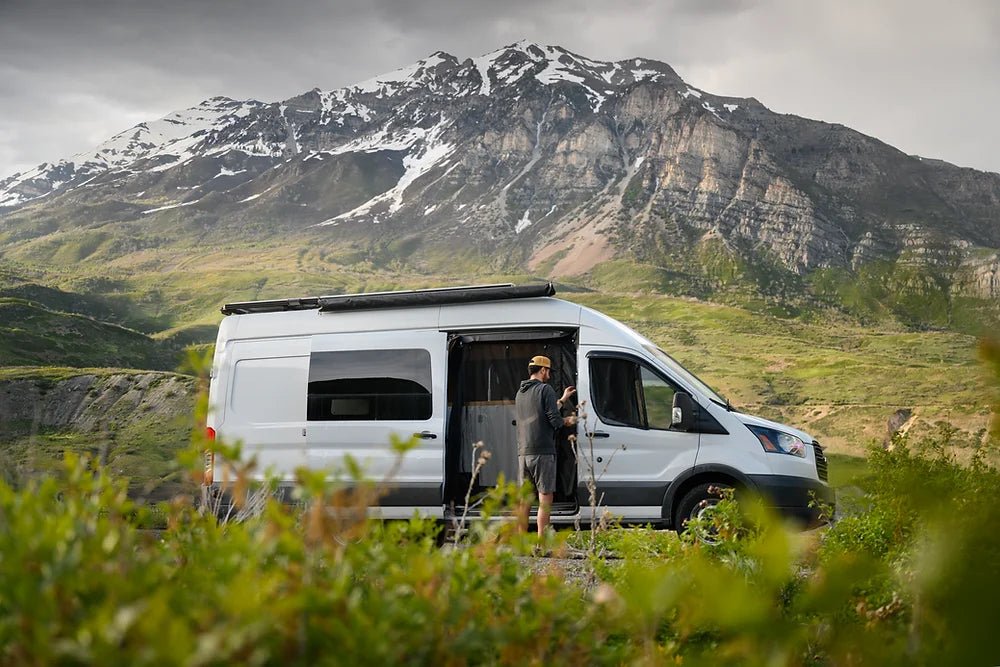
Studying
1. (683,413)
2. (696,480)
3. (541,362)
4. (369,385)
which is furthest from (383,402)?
(696,480)

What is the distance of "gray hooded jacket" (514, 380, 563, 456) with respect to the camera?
8.47m

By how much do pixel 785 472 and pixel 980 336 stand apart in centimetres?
780

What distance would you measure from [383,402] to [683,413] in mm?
3326

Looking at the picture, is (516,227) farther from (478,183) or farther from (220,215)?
(220,215)

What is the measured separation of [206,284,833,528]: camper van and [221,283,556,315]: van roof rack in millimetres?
17

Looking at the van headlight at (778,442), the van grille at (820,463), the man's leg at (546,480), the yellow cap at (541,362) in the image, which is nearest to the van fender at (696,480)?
the van headlight at (778,442)

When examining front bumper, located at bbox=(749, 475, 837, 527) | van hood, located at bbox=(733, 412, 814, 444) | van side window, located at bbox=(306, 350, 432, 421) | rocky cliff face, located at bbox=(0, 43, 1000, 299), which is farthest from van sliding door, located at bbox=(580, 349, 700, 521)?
rocky cliff face, located at bbox=(0, 43, 1000, 299)

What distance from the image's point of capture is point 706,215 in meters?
137

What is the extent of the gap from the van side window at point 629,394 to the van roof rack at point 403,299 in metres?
1.08

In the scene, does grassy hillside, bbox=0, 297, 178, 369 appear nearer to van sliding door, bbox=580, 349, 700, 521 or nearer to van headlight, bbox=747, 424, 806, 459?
van sliding door, bbox=580, 349, 700, 521

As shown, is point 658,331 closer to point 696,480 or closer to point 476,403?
point 476,403

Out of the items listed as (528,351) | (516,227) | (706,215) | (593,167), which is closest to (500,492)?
(528,351)

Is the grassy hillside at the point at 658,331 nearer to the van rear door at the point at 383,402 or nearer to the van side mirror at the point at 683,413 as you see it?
the van side mirror at the point at 683,413

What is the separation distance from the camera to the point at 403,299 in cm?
960
